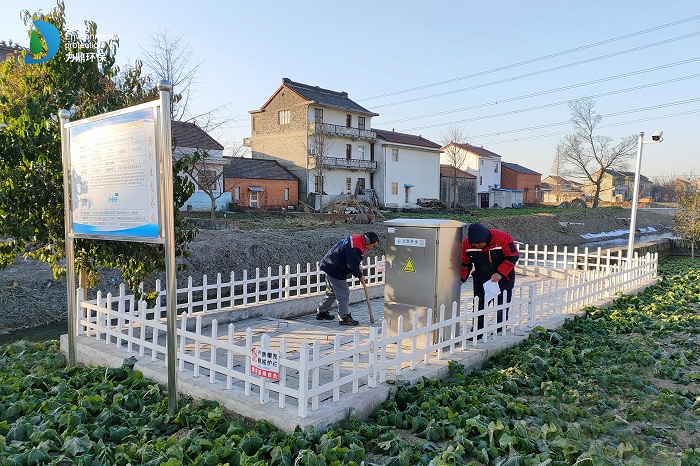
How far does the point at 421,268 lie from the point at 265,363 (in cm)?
301

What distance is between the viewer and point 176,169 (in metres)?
7.12

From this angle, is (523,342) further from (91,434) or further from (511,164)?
(511,164)

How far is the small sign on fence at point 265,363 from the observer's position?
4.50 metres

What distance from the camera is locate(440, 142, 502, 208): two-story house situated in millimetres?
59153

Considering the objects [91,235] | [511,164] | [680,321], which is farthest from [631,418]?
[511,164]

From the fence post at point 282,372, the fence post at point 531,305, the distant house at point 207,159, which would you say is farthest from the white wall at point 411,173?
the fence post at point 282,372

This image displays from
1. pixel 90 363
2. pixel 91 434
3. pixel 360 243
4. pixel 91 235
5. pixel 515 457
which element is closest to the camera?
pixel 515 457

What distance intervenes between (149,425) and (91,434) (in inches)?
18.2

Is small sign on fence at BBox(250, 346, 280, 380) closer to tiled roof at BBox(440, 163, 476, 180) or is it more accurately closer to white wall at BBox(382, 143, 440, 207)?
white wall at BBox(382, 143, 440, 207)

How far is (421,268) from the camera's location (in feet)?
22.7

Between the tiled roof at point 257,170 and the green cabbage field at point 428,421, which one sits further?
the tiled roof at point 257,170

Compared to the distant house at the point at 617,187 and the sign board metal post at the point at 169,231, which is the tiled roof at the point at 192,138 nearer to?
the sign board metal post at the point at 169,231

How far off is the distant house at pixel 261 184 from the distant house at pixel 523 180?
3470 cm

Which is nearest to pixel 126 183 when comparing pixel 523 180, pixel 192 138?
pixel 192 138
